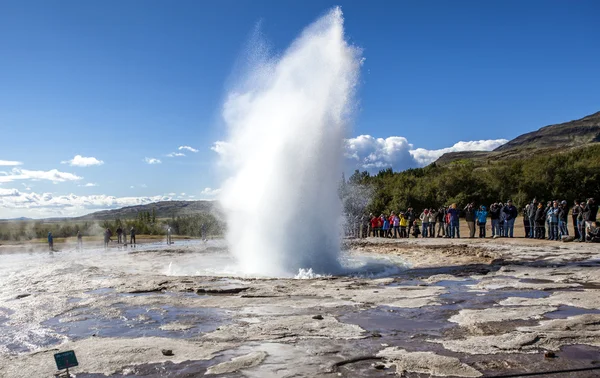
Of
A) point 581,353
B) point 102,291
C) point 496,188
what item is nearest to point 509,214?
point 102,291

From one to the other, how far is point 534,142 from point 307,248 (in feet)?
508

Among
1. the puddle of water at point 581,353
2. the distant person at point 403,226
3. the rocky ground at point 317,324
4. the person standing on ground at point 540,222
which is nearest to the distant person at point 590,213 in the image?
the person standing on ground at point 540,222

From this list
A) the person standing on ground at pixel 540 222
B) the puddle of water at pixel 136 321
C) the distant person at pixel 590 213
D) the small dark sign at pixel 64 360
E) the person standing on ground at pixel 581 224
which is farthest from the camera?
the person standing on ground at pixel 540 222

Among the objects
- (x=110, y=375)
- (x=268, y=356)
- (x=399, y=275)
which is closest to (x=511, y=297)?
(x=399, y=275)

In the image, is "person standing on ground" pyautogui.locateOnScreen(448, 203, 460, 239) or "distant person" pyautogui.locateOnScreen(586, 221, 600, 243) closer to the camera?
"distant person" pyautogui.locateOnScreen(586, 221, 600, 243)

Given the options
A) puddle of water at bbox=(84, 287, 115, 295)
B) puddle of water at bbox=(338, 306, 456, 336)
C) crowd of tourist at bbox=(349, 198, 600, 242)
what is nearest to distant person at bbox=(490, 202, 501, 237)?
crowd of tourist at bbox=(349, 198, 600, 242)

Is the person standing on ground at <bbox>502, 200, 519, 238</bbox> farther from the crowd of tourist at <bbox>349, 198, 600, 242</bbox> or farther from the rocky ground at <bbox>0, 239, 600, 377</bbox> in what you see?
the rocky ground at <bbox>0, 239, 600, 377</bbox>

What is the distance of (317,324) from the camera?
6809 millimetres

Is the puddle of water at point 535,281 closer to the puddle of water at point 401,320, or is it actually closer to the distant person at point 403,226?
the puddle of water at point 401,320

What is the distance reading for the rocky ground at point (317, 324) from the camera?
5047 millimetres

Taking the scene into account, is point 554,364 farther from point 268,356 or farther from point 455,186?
point 455,186

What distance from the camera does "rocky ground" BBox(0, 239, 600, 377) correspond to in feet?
16.6

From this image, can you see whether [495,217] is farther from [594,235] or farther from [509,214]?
[594,235]

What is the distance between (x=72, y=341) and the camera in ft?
21.1
